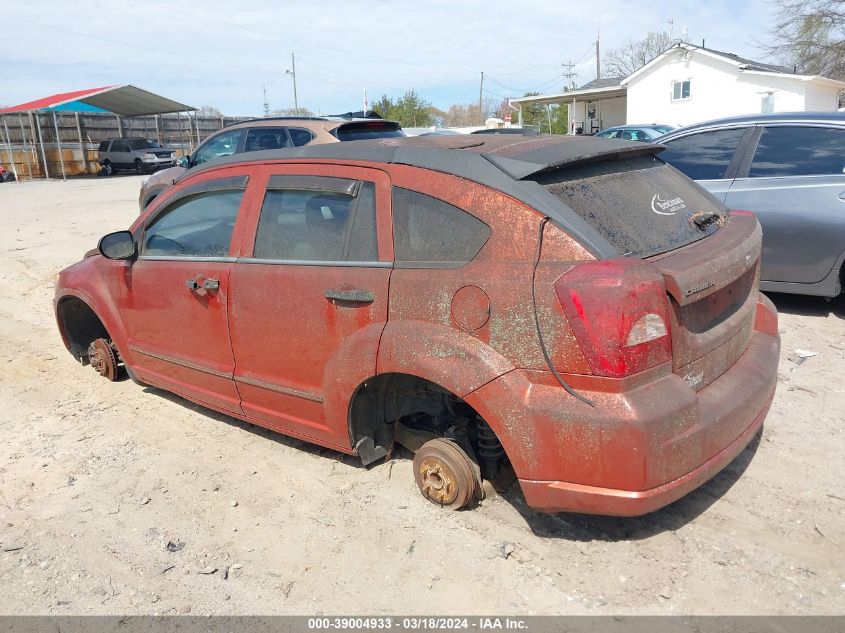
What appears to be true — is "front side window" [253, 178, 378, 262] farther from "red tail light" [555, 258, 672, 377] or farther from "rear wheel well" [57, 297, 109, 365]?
"rear wheel well" [57, 297, 109, 365]

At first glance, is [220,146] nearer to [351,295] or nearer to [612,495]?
[351,295]

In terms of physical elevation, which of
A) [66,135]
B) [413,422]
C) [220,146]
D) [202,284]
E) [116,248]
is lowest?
[413,422]

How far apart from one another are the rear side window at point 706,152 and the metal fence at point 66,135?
102 ft

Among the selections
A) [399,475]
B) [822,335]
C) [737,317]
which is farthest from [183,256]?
[822,335]

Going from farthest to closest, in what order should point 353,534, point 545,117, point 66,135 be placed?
point 545,117 < point 66,135 < point 353,534

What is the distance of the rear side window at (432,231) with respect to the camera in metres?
2.93

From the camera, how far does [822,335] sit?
18.3 feet

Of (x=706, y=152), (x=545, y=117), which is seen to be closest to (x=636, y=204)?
(x=706, y=152)

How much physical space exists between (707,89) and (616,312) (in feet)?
108

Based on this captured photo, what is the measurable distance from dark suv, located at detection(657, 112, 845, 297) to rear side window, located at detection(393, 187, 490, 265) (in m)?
4.02

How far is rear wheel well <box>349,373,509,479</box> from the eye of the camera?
3.28 metres

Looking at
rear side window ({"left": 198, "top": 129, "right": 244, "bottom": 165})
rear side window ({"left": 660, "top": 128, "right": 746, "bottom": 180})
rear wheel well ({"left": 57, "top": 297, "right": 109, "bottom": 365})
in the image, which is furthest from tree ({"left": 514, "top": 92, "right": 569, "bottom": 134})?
rear wheel well ({"left": 57, "top": 297, "right": 109, "bottom": 365})

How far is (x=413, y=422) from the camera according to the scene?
3.72m

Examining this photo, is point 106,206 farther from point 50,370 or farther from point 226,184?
point 226,184
